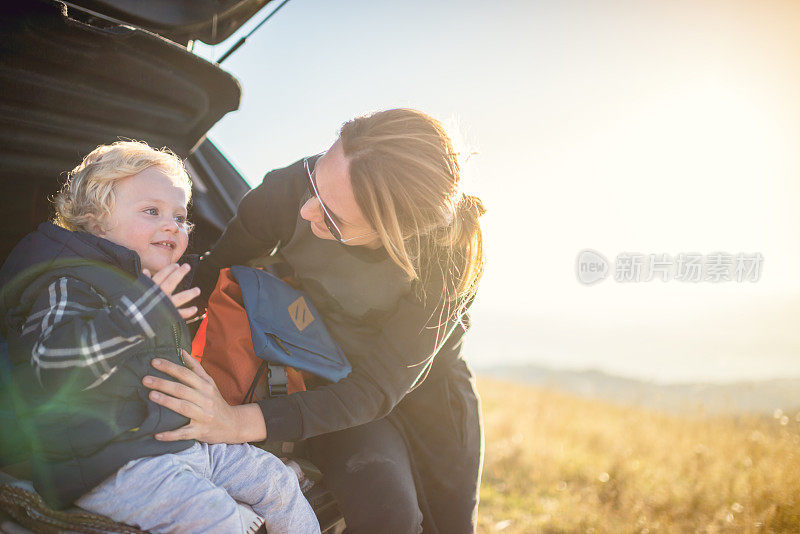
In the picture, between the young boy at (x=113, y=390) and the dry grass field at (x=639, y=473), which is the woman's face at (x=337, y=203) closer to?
the young boy at (x=113, y=390)

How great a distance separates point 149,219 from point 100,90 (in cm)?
63

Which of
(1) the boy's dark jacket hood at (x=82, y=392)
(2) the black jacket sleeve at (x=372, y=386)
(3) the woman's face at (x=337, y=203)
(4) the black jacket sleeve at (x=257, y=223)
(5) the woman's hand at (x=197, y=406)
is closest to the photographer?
(1) the boy's dark jacket hood at (x=82, y=392)

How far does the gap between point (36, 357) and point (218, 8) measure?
1630 millimetres

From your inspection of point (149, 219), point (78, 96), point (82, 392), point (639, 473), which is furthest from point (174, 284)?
point (639, 473)

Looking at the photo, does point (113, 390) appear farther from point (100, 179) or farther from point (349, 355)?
point (349, 355)

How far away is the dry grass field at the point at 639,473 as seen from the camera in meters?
3.31

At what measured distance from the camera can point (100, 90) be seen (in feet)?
5.93

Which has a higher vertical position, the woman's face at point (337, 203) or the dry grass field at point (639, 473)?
the woman's face at point (337, 203)

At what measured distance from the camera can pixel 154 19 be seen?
204 cm

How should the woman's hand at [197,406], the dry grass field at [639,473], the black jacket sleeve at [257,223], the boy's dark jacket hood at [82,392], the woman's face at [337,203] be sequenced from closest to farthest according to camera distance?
the boy's dark jacket hood at [82,392]
the woman's hand at [197,406]
the woman's face at [337,203]
the black jacket sleeve at [257,223]
the dry grass field at [639,473]

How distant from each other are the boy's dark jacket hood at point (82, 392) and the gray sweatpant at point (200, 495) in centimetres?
4

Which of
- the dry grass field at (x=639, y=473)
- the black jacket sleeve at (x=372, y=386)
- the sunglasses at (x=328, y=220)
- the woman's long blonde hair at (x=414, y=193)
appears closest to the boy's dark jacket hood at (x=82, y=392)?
the black jacket sleeve at (x=372, y=386)

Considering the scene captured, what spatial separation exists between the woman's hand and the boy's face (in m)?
0.35

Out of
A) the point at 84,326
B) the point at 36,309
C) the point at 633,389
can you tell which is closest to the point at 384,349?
the point at 84,326
